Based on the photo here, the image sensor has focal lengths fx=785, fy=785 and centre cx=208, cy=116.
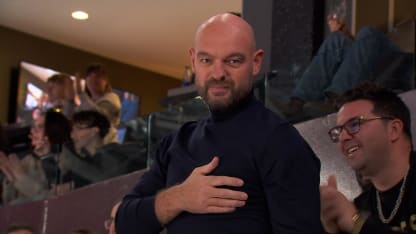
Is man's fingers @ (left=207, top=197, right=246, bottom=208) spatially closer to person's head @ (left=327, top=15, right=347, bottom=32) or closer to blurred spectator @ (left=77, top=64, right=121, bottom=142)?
person's head @ (left=327, top=15, right=347, bottom=32)

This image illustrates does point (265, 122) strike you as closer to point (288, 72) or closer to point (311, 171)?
point (311, 171)

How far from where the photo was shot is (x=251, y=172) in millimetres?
1473

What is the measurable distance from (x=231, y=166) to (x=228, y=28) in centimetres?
27

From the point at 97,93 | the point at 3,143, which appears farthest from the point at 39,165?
the point at 97,93

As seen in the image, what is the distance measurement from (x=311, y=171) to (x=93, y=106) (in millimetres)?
4765

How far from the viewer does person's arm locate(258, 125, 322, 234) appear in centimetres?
142

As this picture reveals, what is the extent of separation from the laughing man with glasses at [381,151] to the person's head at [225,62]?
1.52 feet

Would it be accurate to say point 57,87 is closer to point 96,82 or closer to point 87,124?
point 96,82

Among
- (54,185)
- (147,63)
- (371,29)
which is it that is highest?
(147,63)

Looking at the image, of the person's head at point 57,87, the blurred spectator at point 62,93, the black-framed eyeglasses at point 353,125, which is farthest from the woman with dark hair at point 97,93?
the black-framed eyeglasses at point 353,125

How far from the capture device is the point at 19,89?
9578mm

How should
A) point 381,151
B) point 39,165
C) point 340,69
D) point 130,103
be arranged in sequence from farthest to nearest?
point 130,103
point 39,165
point 340,69
point 381,151

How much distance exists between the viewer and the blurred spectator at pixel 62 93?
6664 millimetres

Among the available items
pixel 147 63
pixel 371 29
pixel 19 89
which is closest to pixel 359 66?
pixel 371 29
